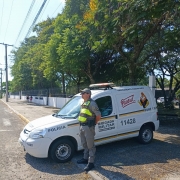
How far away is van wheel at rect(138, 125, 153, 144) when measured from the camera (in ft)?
24.0

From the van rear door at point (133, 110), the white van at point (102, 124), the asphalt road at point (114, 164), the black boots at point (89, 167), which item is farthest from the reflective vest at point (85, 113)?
the van rear door at point (133, 110)

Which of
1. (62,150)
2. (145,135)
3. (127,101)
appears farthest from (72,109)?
(145,135)

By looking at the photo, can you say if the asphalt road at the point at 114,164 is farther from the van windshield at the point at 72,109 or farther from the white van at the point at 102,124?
the van windshield at the point at 72,109

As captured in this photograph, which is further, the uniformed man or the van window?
the van window

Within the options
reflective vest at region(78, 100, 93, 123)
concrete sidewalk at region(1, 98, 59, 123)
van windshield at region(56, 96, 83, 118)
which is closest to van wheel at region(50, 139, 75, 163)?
van windshield at region(56, 96, 83, 118)

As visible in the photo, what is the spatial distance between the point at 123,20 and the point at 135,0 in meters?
1.39

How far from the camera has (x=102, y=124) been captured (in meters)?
6.42

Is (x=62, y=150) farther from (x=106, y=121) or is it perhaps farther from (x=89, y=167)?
(x=106, y=121)

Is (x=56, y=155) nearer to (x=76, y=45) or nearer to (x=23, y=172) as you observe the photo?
(x=23, y=172)

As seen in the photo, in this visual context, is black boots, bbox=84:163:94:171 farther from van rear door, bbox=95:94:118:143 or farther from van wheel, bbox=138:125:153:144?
van wheel, bbox=138:125:153:144

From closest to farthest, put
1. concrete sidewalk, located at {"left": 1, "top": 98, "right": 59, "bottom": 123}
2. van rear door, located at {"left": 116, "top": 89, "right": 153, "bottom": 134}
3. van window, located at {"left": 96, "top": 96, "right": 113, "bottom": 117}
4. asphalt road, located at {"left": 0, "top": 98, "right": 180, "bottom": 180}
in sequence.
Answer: asphalt road, located at {"left": 0, "top": 98, "right": 180, "bottom": 180} < van window, located at {"left": 96, "top": 96, "right": 113, "bottom": 117} < van rear door, located at {"left": 116, "top": 89, "right": 153, "bottom": 134} < concrete sidewalk, located at {"left": 1, "top": 98, "right": 59, "bottom": 123}

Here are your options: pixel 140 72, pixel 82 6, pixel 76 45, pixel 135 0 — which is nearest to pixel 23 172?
pixel 135 0

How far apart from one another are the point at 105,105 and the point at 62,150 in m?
1.79

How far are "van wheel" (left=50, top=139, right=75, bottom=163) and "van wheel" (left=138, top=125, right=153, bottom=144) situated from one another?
2.47 meters
